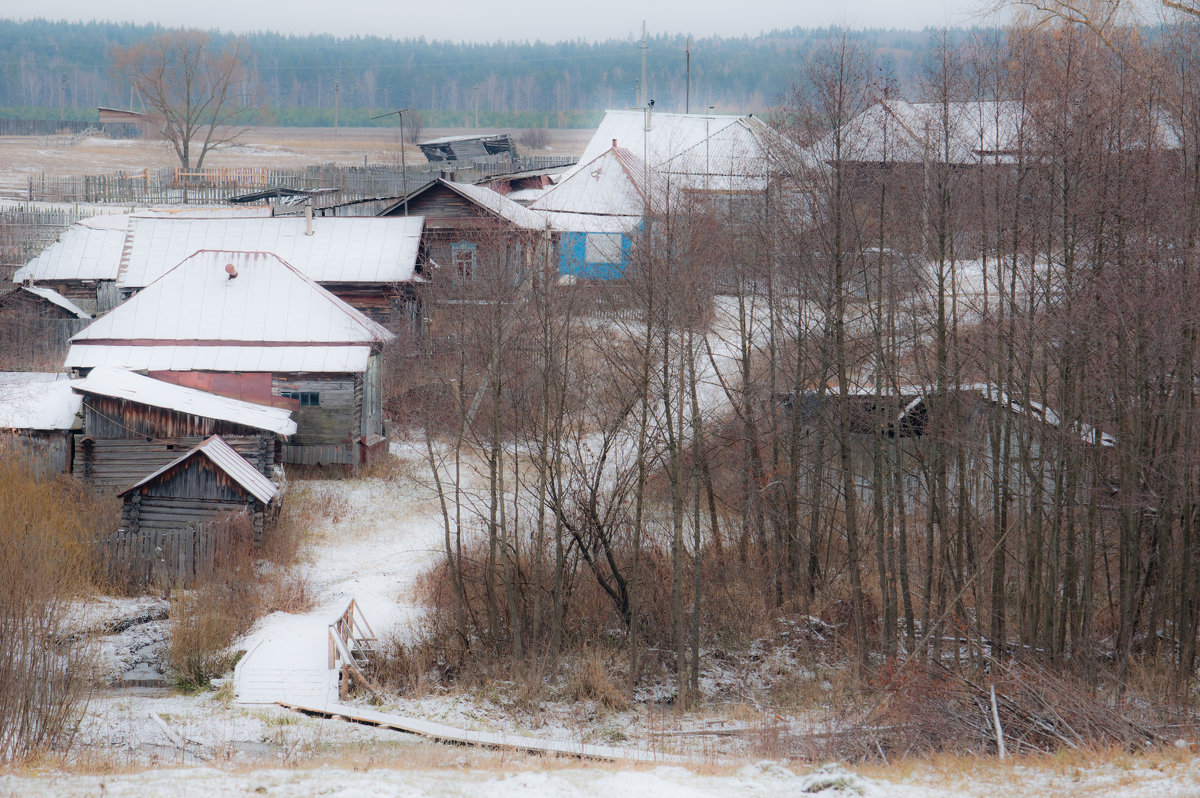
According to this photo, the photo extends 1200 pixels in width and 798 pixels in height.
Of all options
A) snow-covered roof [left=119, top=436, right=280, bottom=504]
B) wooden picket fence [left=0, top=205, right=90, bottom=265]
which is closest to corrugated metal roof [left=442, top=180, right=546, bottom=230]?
snow-covered roof [left=119, top=436, right=280, bottom=504]

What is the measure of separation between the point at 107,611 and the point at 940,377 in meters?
15.4

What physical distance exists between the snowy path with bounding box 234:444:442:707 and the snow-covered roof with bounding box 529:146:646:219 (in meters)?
17.5

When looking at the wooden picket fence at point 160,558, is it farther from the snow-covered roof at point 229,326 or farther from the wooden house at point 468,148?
the wooden house at point 468,148

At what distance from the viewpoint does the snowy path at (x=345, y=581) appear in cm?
1435

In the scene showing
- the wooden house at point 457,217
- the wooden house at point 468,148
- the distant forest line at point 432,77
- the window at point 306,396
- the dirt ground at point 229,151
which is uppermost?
the distant forest line at point 432,77

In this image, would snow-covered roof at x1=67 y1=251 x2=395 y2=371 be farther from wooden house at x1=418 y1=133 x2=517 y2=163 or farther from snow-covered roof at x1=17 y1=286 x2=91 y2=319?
wooden house at x1=418 y1=133 x2=517 y2=163

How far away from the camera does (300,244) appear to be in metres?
32.4

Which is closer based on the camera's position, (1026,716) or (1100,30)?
(1026,716)

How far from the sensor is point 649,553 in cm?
1869

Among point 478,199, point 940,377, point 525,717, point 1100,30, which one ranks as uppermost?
point 1100,30

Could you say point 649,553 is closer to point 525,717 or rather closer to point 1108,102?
point 525,717

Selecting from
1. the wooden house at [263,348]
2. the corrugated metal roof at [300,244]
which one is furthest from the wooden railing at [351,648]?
the corrugated metal roof at [300,244]

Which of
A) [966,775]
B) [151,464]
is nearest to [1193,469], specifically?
[966,775]

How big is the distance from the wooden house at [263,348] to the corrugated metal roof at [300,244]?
5437 mm
